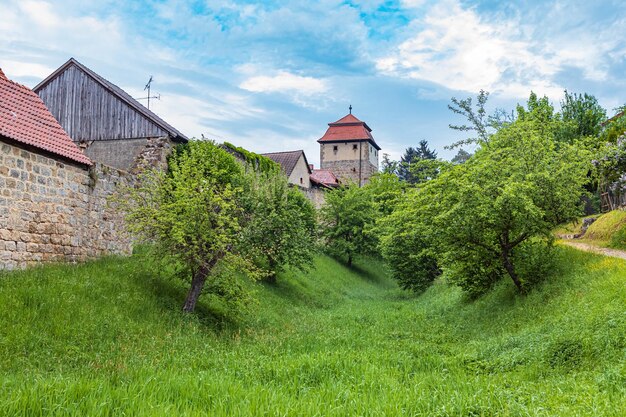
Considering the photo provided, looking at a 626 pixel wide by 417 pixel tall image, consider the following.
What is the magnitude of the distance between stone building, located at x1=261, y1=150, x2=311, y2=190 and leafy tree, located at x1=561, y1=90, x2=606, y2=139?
20658 mm

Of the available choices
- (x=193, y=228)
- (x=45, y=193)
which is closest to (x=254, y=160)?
(x=45, y=193)

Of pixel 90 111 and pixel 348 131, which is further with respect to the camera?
pixel 348 131

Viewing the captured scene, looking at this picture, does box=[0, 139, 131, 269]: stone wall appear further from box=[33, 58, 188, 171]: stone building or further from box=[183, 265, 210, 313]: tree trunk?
box=[33, 58, 188, 171]: stone building

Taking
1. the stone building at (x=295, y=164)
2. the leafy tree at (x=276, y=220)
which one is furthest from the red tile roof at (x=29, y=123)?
the stone building at (x=295, y=164)

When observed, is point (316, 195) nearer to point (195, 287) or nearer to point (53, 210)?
point (195, 287)

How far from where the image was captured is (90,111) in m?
21.2

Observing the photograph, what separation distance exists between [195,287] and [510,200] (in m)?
7.69

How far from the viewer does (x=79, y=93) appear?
21.2m

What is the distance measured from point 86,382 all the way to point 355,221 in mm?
29145

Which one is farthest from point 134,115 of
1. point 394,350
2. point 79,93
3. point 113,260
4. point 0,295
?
point 394,350

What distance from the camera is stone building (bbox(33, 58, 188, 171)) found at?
66.9ft

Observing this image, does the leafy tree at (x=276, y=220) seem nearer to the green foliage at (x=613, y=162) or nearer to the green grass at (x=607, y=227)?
the green foliage at (x=613, y=162)

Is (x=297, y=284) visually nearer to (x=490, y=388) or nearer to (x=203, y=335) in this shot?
(x=203, y=335)

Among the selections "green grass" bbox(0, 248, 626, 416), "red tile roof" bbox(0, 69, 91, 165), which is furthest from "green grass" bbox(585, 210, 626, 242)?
"red tile roof" bbox(0, 69, 91, 165)
